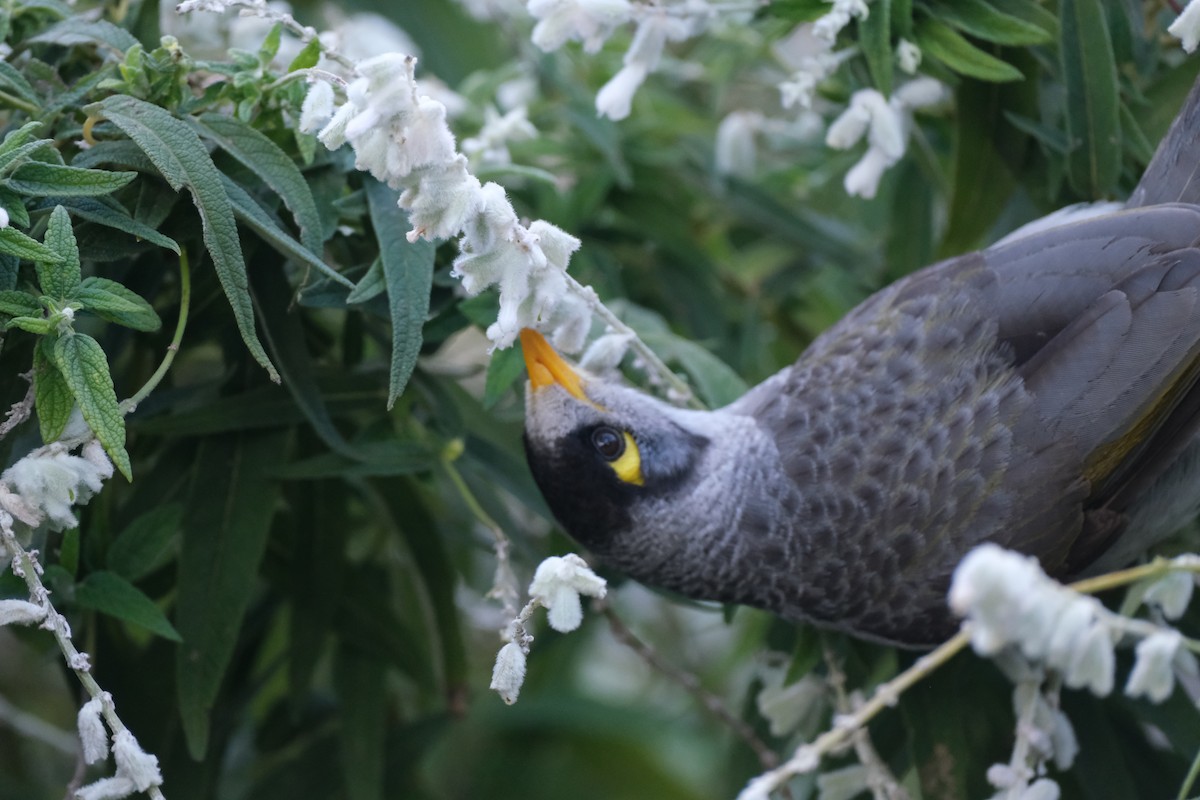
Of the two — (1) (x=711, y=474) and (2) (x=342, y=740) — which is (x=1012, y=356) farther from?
(2) (x=342, y=740)

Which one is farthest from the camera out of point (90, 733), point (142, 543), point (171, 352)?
point (142, 543)

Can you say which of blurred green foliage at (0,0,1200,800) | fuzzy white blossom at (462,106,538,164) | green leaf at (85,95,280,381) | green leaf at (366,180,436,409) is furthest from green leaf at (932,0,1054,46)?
green leaf at (85,95,280,381)

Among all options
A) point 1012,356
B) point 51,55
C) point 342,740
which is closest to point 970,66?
point 1012,356

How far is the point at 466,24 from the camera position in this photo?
1879 millimetres

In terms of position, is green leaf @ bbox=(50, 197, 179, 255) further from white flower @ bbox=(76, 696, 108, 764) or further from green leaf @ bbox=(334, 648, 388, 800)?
green leaf @ bbox=(334, 648, 388, 800)

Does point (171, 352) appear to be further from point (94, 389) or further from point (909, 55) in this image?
point (909, 55)

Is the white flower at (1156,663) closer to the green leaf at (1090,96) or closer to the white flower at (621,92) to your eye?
the green leaf at (1090,96)

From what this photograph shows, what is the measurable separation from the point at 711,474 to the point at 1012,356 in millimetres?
298

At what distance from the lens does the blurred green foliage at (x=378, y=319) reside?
0.93 m

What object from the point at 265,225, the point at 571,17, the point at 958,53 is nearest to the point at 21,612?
the point at 265,225

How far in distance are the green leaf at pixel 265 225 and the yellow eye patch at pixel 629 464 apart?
302mm

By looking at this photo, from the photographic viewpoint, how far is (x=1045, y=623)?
62 cm

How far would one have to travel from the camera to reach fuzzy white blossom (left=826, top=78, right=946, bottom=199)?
3.75 ft

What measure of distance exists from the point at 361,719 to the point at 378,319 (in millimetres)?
459
